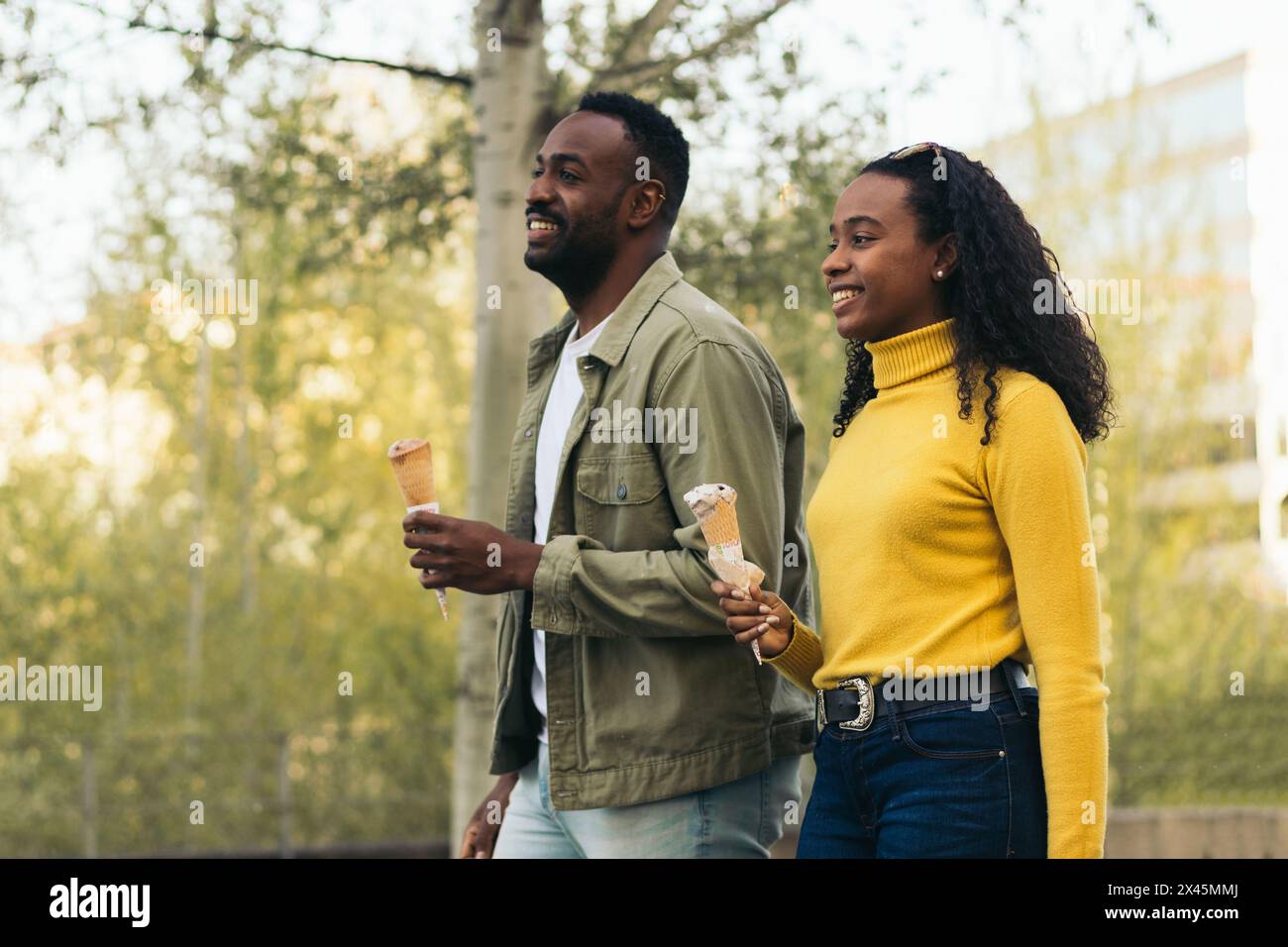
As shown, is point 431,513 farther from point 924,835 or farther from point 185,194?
point 185,194

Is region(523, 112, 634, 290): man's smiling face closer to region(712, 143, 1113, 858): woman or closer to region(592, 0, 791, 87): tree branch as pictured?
region(712, 143, 1113, 858): woman

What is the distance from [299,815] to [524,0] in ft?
19.7

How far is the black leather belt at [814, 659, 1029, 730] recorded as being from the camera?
2.48 m

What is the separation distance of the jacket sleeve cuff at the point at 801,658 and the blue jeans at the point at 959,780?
10.7 inches

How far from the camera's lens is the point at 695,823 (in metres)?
2.92

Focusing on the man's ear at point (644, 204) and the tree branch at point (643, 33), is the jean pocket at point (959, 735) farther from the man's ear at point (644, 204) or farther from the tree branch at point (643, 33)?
the tree branch at point (643, 33)

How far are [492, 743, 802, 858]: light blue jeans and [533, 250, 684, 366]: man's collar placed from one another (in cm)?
85

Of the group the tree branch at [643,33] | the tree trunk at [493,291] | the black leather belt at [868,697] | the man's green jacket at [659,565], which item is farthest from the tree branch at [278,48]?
the black leather belt at [868,697]

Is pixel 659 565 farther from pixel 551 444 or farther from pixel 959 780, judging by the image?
pixel 959 780

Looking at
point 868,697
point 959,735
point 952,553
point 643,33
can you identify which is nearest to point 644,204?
point 952,553

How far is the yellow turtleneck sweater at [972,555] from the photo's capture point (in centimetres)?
239

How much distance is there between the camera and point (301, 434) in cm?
1143

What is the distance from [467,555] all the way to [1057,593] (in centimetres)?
109

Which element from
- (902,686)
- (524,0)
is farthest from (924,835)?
(524,0)
